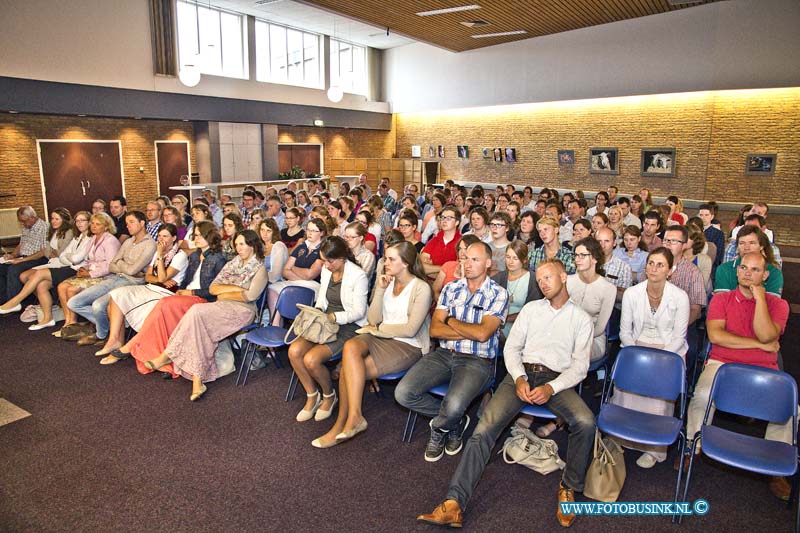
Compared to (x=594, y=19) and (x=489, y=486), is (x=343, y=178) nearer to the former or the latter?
(x=594, y=19)

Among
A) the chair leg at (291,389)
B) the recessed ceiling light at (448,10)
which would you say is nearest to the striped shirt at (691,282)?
the chair leg at (291,389)

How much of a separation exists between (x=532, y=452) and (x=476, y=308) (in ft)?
3.41

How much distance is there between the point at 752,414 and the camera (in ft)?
10.3

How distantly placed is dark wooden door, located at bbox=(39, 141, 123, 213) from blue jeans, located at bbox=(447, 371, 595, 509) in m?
12.7

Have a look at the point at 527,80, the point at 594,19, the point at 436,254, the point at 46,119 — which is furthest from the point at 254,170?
the point at 436,254

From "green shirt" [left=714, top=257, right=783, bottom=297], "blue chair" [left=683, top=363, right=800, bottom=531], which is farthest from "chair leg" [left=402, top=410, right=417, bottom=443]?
"green shirt" [left=714, top=257, right=783, bottom=297]

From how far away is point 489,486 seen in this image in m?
3.32

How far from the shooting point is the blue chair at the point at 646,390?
300 centimetres

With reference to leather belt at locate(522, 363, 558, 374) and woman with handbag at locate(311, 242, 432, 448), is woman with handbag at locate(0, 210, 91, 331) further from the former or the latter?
leather belt at locate(522, 363, 558, 374)

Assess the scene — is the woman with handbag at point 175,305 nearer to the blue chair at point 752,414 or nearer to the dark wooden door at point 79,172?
the blue chair at point 752,414

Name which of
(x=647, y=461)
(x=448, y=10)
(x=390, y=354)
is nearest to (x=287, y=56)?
(x=448, y=10)

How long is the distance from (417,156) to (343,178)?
123 inches

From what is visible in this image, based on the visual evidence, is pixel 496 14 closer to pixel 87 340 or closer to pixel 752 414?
pixel 87 340

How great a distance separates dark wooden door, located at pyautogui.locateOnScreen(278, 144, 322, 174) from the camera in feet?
55.7
